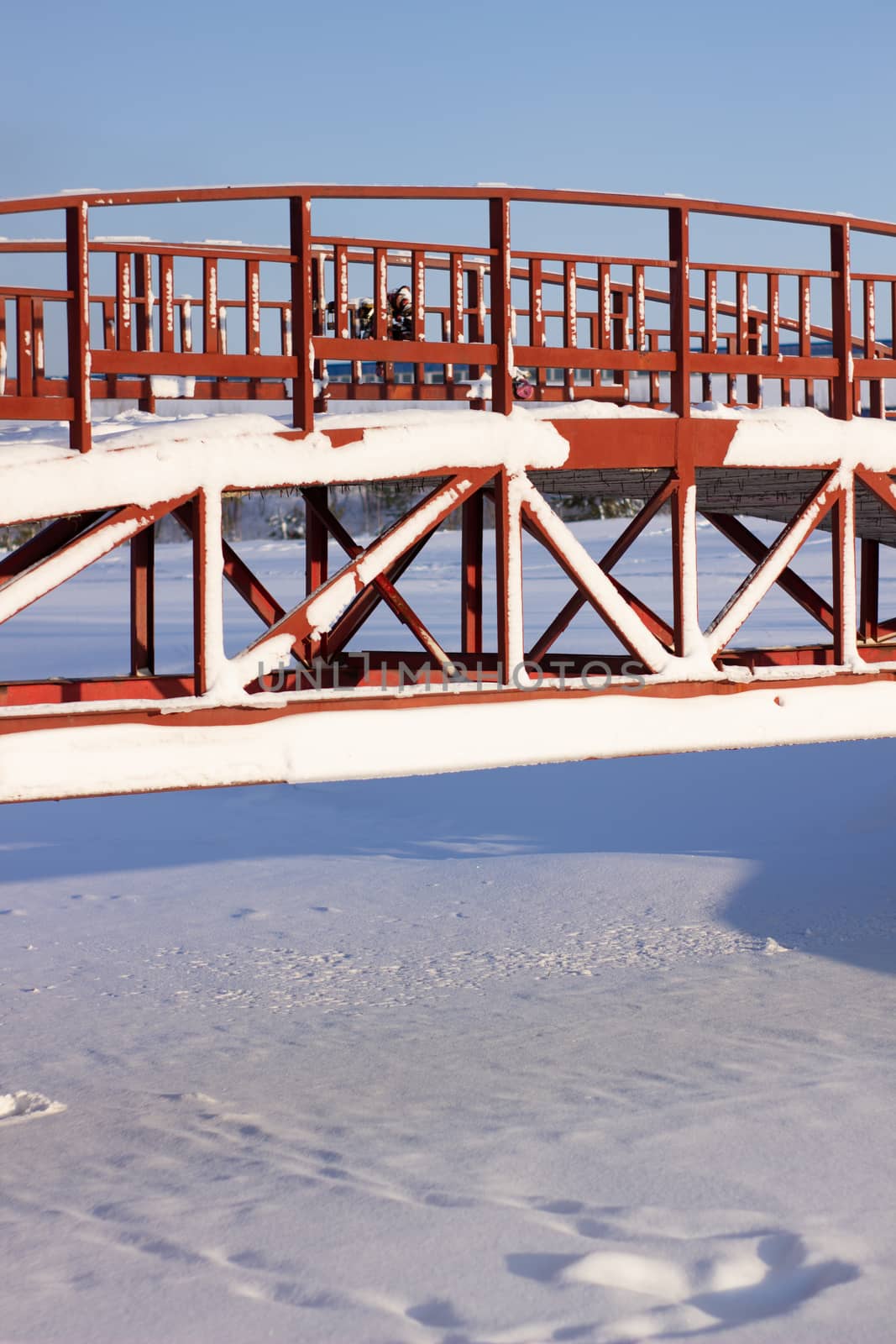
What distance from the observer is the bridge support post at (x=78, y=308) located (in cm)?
771

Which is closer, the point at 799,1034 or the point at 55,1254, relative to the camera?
the point at 55,1254

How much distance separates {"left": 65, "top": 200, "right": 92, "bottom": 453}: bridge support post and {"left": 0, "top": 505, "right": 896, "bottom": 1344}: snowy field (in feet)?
7.41

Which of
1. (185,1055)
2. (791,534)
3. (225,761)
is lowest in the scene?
(185,1055)

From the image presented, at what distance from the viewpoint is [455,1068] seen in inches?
471

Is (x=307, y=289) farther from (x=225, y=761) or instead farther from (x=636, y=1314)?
(x=636, y=1314)

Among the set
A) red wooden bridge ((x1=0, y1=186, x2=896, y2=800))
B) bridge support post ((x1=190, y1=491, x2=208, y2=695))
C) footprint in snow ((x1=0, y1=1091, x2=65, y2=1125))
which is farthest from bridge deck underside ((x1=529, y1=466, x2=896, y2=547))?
footprint in snow ((x1=0, y1=1091, x2=65, y2=1125))

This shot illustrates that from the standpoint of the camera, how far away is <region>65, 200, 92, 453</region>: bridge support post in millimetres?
7711

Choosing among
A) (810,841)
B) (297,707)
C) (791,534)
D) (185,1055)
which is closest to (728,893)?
(810,841)

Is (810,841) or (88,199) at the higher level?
(88,199)

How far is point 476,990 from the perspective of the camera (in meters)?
15.1

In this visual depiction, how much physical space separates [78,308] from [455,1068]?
6728 millimetres

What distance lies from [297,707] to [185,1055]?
5967mm

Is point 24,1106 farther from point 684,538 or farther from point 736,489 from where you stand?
point 736,489

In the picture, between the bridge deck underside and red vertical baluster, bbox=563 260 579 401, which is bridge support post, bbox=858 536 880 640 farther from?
red vertical baluster, bbox=563 260 579 401
